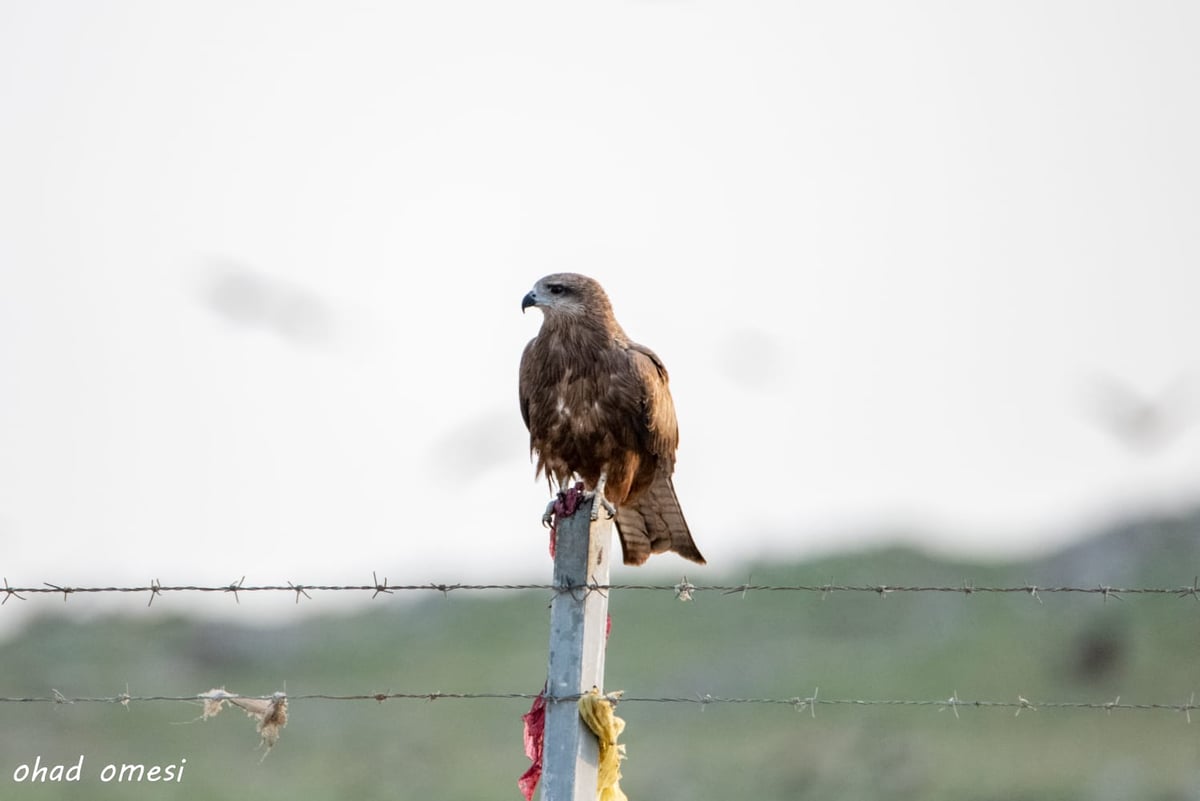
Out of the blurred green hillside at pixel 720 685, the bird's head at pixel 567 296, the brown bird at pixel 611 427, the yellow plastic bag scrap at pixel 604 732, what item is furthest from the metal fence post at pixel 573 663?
the blurred green hillside at pixel 720 685

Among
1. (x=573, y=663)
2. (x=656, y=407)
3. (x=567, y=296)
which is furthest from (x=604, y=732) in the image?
(x=567, y=296)

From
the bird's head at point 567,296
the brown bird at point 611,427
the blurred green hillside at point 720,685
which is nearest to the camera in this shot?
the brown bird at point 611,427

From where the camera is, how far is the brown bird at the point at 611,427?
7535 mm

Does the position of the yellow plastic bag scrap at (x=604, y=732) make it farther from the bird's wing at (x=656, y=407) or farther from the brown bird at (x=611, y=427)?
the bird's wing at (x=656, y=407)

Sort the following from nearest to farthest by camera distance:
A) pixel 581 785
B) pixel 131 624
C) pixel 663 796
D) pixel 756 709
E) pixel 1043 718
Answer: pixel 581 785 → pixel 663 796 → pixel 1043 718 → pixel 756 709 → pixel 131 624

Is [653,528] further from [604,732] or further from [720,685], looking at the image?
[720,685]

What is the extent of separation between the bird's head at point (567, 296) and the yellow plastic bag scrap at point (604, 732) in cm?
313

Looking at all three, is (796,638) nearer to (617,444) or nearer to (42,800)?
(42,800)

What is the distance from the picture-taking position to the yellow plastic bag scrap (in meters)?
4.96

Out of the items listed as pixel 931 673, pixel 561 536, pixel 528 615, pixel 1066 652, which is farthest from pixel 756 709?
pixel 561 536

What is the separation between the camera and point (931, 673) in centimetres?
2336

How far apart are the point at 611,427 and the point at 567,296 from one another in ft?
2.73

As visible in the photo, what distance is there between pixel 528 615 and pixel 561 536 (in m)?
25.1

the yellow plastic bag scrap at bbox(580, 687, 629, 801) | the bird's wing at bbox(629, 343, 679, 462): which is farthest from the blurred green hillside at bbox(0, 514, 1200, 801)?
the yellow plastic bag scrap at bbox(580, 687, 629, 801)
